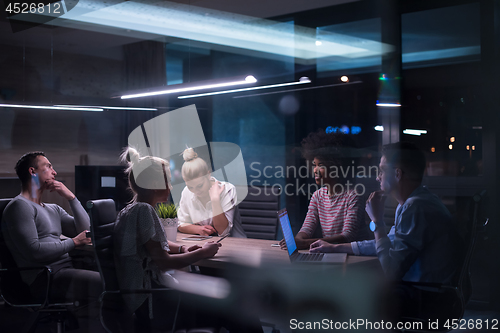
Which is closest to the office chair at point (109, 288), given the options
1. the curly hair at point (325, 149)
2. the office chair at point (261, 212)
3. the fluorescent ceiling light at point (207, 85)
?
the fluorescent ceiling light at point (207, 85)

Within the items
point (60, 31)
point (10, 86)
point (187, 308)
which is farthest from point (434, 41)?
point (10, 86)

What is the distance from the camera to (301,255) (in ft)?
7.80

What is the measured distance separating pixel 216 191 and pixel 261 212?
1.49 feet

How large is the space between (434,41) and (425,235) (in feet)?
8.12

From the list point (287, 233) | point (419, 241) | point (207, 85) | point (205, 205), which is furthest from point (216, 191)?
point (419, 241)

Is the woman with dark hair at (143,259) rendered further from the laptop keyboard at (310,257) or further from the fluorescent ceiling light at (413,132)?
the fluorescent ceiling light at (413,132)

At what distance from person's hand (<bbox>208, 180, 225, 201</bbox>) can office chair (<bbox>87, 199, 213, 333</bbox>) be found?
1.12 m

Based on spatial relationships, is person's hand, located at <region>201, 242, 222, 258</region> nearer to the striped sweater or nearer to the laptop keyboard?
the laptop keyboard

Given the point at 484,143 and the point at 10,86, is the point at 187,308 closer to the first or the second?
the point at 484,143

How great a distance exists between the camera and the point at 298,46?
16.0 feet

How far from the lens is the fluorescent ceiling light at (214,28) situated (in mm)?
4680

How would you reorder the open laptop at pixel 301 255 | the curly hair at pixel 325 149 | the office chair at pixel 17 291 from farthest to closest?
1. the curly hair at pixel 325 149
2. the office chair at pixel 17 291
3. the open laptop at pixel 301 255

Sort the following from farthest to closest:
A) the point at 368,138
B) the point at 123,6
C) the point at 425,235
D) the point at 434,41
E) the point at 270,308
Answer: the point at 123,6
the point at 368,138
the point at 434,41
the point at 270,308
the point at 425,235

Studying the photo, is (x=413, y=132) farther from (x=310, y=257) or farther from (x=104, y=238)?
(x=104, y=238)
